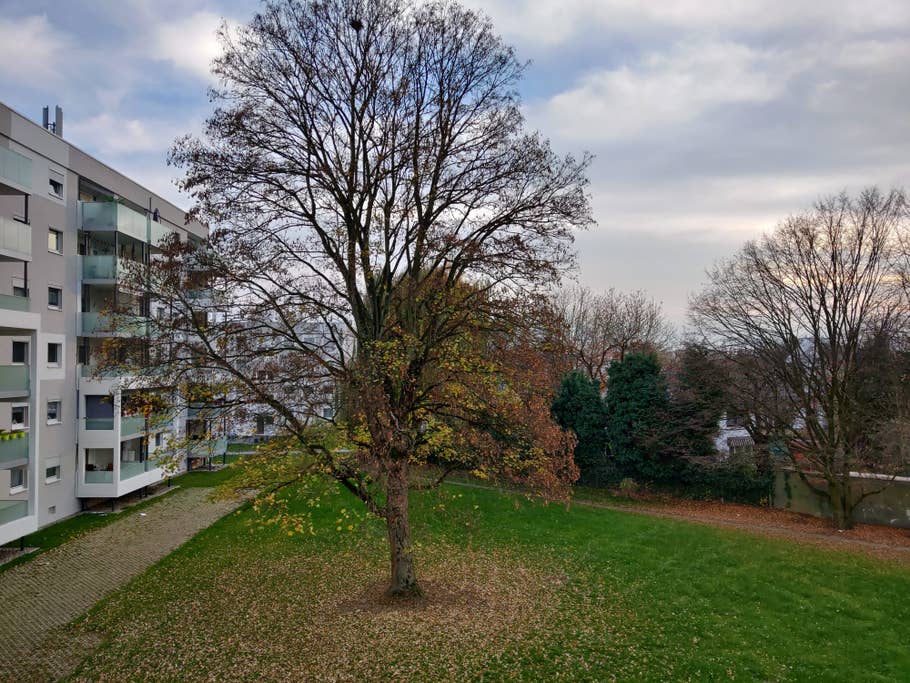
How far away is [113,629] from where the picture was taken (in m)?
13.4

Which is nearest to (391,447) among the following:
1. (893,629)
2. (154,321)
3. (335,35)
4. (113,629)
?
(154,321)

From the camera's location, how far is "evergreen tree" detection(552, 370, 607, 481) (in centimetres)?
2975

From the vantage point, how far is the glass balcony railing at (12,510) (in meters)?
18.7

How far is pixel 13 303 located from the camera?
18.6 metres

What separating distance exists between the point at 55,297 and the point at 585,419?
22.6 metres

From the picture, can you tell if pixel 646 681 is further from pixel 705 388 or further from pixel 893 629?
pixel 705 388

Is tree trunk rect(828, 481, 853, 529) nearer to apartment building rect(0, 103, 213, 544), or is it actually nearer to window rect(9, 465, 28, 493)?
apartment building rect(0, 103, 213, 544)

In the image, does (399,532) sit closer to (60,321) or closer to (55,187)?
(60,321)

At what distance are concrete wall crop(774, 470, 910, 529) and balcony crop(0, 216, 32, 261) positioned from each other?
91.7ft

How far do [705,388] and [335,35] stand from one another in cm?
2001

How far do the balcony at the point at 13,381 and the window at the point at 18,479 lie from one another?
3.90 meters

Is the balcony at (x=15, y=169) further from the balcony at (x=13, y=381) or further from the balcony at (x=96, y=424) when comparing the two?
the balcony at (x=96, y=424)

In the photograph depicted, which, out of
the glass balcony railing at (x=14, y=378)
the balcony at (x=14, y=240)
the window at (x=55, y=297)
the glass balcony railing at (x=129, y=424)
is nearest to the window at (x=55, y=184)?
the window at (x=55, y=297)

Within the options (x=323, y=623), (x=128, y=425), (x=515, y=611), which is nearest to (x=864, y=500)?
(x=515, y=611)
